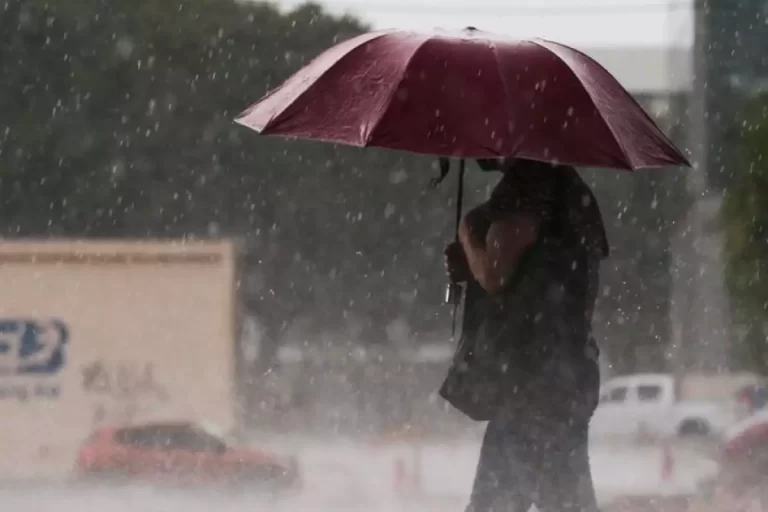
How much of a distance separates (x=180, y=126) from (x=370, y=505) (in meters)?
6.12

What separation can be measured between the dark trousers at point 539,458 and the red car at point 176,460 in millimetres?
3219

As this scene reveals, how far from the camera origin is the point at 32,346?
9.27 m

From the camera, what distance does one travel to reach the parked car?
771 cm

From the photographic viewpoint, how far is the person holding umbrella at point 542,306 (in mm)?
3268

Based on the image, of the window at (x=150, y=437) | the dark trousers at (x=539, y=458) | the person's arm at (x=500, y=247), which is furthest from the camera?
the window at (x=150, y=437)

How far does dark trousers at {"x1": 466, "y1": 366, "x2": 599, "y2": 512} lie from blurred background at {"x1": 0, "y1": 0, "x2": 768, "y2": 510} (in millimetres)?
4238

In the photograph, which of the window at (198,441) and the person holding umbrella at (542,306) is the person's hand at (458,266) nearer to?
the person holding umbrella at (542,306)

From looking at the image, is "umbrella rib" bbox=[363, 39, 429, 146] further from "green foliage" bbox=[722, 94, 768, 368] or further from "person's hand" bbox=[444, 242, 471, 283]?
"green foliage" bbox=[722, 94, 768, 368]

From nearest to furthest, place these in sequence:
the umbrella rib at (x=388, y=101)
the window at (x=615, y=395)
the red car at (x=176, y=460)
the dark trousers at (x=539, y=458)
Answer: the umbrella rib at (x=388, y=101) → the dark trousers at (x=539, y=458) → the red car at (x=176, y=460) → the window at (x=615, y=395)

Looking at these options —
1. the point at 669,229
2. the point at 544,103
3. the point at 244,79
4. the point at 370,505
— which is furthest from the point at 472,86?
the point at 244,79

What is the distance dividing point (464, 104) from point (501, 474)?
1078 millimetres

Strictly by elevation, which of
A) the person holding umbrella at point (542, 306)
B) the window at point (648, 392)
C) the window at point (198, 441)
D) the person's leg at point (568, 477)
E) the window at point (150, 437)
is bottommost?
the window at point (150, 437)

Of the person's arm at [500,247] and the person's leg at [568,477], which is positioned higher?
the person's arm at [500,247]

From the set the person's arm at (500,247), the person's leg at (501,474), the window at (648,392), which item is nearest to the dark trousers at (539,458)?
the person's leg at (501,474)
